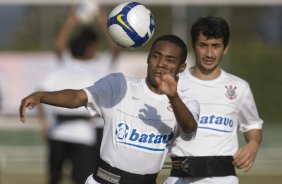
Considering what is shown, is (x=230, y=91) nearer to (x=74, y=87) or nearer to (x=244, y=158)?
(x=244, y=158)

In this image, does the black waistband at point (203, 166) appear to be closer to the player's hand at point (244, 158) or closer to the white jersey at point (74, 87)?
the player's hand at point (244, 158)

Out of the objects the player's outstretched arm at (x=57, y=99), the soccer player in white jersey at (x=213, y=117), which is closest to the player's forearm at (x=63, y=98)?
the player's outstretched arm at (x=57, y=99)

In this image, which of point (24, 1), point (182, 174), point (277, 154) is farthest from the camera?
point (24, 1)

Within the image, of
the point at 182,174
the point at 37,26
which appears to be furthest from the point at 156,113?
the point at 37,26

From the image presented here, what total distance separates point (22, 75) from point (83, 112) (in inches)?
380

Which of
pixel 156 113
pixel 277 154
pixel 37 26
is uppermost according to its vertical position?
pixel 156 113

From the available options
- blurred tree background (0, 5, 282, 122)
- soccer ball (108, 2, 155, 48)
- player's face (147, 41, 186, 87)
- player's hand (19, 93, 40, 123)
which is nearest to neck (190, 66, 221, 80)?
soccer ball (108, 2, 155, 48)

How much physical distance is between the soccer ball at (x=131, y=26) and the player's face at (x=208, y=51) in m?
0.80

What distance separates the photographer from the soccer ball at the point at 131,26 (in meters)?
6.80

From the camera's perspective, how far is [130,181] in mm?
6465

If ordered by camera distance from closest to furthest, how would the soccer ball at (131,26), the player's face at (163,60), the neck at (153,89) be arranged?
the player's face at (163,60)
the neck at (153,89)
the soccer ball at (131,26)

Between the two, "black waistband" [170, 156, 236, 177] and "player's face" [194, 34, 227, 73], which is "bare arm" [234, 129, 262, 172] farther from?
"player's face" [194, 34, 227, 73]

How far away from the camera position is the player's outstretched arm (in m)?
5.86

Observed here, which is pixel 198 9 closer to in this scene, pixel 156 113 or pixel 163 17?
pixel 163 17
